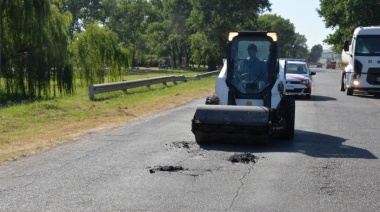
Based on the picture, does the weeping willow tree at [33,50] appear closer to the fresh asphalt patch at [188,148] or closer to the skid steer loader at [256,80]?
the skid steer loader at [256,80]

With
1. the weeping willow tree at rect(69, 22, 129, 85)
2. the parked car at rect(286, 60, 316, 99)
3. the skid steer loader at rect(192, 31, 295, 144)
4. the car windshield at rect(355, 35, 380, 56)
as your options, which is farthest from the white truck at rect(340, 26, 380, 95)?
the skid steer loader at rect(192, 31, 295, 144)

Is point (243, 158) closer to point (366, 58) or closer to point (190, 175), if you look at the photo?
point (190, 175)

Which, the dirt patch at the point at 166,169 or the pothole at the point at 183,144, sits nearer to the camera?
the dirt patch at the point at 166,169

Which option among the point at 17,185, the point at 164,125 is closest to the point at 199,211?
the point at 17,185

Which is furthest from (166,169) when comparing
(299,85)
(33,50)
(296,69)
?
(296,69)

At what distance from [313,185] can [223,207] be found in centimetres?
180

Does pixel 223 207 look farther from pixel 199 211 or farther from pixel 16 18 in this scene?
pixel 16 18

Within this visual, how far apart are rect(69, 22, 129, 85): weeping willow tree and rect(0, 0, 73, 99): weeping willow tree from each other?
3.35 m

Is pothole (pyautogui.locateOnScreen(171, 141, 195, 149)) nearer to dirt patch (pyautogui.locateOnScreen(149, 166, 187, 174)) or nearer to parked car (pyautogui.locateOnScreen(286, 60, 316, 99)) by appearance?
dirt patch (pyautogui.locateOnScreen(149, 166, 187, 174))

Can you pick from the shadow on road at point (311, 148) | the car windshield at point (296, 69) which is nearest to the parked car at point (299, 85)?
the car windshield at point (296, 69)

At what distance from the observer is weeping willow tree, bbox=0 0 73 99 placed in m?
24.4

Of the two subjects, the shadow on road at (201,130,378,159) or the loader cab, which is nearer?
the shadow on road at (201,130,378,159)

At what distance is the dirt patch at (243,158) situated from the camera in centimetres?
931

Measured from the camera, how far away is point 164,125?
47.8ft
